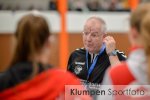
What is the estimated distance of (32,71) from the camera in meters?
1.70

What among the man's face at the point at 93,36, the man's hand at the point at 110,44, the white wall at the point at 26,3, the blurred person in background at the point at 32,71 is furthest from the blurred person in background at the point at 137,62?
the white wall at the point at 26,3

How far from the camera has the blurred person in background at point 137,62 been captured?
171 cm

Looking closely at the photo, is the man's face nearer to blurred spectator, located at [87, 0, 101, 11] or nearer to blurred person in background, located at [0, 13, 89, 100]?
blurred person in background, located at [0, 13, 89, 100]

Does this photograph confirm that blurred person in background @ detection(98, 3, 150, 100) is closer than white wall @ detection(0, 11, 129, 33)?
Yes

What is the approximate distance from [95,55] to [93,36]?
167 millimetres

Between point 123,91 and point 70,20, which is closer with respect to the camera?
point 123,91

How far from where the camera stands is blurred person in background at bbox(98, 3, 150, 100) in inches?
67.3

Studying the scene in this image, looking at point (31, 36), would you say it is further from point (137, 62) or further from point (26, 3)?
point (26, 3)

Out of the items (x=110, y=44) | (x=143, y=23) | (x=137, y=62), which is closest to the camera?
(x=143, y=23)

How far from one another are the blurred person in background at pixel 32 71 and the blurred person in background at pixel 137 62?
252 mm

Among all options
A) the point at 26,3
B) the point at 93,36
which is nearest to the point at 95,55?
the point at 93,36

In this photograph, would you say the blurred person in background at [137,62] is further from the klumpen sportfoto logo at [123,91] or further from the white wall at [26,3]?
the white wall at [26,3]

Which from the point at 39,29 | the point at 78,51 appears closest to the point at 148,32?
the point at 39,29

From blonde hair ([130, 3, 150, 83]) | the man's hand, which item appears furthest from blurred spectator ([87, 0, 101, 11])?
blonde hair ([130, 3, 150, 83])
